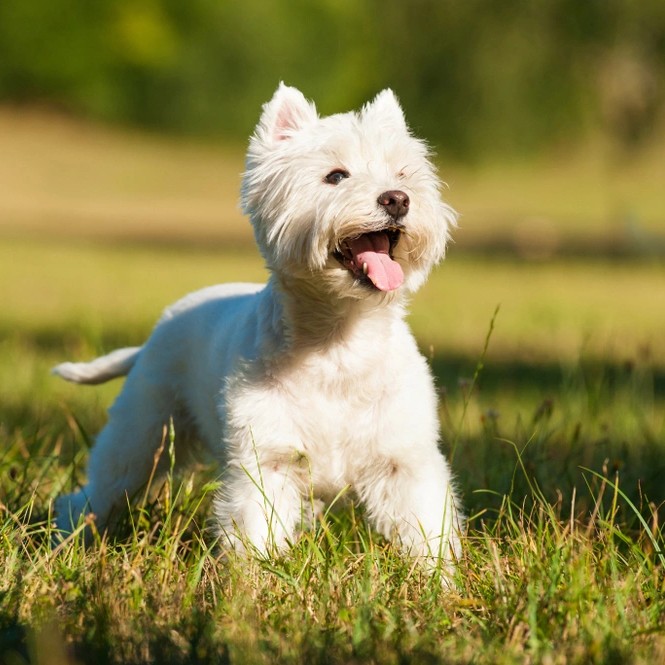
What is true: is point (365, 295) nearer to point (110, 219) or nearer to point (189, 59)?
point (110, 219)

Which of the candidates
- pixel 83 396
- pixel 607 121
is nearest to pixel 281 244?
pixel 83 396

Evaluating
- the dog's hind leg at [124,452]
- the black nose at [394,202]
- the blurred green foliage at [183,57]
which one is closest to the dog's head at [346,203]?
the black nose at [394,202]

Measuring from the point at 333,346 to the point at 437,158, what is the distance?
1.16 metres

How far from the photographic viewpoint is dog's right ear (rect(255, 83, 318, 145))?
14.6 feet

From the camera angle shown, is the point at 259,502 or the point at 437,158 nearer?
the point at 259,502

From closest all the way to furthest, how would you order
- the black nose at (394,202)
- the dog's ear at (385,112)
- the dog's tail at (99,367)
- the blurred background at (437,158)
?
the black nose at (394,202)
the dog's ear at (385,112)
the dog's tail at (99,367)
the blurred background at (437,158)

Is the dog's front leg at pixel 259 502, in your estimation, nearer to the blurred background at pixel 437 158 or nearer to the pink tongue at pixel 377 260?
the pink tongue at pixel 377 260

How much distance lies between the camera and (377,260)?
13.7 ft

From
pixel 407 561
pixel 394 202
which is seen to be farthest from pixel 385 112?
pixel 407 561

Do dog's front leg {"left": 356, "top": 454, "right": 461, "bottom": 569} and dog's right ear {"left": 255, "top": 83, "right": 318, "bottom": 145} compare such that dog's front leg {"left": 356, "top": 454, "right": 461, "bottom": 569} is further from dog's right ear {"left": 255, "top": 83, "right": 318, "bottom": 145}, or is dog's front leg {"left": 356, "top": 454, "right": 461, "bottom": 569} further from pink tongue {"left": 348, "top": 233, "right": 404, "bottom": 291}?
dog's right ear {"left": 255, "top": 83, "right": 318, "bottom": 145}

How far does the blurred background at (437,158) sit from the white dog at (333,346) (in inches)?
39.9

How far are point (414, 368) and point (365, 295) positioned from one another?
1.28 ft

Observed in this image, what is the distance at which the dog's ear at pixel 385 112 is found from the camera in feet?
14.5

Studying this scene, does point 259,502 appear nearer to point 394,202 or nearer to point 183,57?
point 394,202
